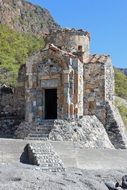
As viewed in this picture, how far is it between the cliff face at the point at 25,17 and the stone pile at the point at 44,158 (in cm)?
5402

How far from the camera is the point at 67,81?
2656 centimetres

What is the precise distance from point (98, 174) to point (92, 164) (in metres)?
2.02

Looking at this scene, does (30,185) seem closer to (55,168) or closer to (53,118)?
(55,168)

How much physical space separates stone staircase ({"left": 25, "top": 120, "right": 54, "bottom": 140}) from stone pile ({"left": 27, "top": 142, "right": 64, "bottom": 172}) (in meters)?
3.99

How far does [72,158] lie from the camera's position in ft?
69.8

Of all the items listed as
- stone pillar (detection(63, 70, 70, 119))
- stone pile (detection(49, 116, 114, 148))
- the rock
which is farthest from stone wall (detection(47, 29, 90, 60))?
the rock

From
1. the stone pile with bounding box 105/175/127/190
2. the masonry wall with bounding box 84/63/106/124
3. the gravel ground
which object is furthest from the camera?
the masonry wall with bounding box 84/63/106/124

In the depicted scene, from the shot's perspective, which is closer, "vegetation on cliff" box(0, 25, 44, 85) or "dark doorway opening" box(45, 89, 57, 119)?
"dark doorway opening" box(45, 89, 57, 119)

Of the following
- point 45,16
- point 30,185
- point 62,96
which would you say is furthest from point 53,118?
point 45,16

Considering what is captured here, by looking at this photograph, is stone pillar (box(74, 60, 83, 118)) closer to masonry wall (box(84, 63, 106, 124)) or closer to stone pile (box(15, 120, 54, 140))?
stone pile (box(15, 120, 54, 140))

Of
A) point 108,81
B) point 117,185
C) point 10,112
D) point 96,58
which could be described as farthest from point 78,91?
point 117,185

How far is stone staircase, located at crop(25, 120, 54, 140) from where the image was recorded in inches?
975

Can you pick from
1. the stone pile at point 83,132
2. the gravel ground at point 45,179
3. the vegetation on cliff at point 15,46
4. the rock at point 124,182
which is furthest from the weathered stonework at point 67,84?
the vegetation on cliff at point 15,46

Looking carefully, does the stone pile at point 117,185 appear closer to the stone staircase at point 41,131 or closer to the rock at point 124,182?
the rock at point 124,182
